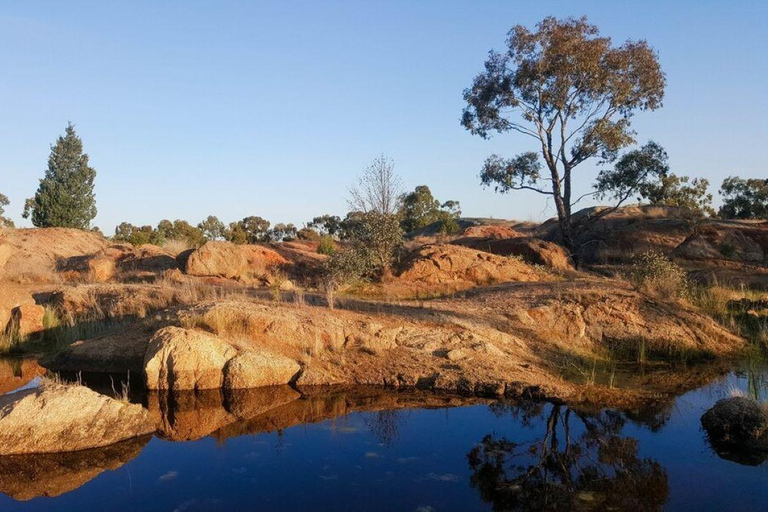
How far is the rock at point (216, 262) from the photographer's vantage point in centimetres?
2155

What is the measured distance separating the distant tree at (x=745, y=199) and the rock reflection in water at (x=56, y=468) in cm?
4074

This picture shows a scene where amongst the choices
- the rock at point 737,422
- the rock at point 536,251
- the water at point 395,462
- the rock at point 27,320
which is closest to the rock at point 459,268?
the rock at point 536,251

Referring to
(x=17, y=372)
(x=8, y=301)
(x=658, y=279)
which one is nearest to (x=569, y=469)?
(x=17, y=372)

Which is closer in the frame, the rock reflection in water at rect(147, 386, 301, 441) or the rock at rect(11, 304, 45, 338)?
the rock reflection in water at rect(147, 386, 301, 441)

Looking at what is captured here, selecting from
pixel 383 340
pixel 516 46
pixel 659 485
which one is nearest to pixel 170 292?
pixel 383 340

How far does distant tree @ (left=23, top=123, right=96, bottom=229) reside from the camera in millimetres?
40000

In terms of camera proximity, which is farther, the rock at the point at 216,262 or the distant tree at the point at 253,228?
→ the distant tree at the point at 253,228

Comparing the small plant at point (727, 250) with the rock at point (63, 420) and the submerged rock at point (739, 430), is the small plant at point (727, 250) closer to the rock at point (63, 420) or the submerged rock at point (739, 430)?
the submerged rock at point (739, 430)

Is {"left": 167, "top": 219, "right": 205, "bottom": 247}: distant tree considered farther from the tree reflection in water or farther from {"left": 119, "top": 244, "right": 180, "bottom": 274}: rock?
the tree reflection in water

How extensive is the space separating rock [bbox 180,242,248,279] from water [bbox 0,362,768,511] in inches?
481

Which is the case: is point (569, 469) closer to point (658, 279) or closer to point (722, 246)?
point (658, 279)

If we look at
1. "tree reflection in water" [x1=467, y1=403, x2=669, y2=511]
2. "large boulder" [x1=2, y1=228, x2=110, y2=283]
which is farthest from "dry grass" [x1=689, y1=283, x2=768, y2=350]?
"large boulder" [x1=2, y1=228, x2=110, y2=283]

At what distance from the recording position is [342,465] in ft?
24.4

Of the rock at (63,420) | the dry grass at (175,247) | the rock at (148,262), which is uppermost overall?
the dry grass at (175,247)
